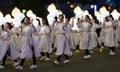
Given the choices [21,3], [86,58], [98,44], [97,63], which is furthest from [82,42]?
[21,3]

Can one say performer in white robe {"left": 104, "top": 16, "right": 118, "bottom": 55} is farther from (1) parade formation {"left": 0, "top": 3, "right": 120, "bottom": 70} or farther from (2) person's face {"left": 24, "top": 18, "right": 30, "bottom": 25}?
(2) person's face {"left": 24, "top": 18, "right": 30, "bottom": 25}

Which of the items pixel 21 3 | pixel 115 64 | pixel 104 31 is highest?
pixel 21 3

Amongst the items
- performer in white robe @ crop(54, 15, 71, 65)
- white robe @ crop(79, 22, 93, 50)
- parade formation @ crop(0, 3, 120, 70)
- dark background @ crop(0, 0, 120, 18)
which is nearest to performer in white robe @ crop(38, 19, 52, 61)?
parade formation @ crop(0, 3, 120, 70)

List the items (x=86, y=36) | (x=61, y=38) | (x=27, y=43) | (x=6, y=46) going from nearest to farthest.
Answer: (x=27, y=43) → (x=6, y=46) → (x=61, y=38) → (x=86, y=36)

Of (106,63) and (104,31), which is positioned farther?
(104,31)

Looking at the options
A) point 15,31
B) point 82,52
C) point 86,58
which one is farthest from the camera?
point 82,52

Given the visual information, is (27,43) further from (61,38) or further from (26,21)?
(61,38)

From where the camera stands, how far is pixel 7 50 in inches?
596

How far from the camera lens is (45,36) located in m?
17.0

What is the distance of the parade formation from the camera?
14.6 m

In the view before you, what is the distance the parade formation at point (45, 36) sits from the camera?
14609mm

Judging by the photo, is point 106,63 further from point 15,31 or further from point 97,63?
point 15,31

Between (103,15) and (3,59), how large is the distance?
22.5 feet

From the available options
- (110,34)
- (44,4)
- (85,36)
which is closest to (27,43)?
(85,36)
